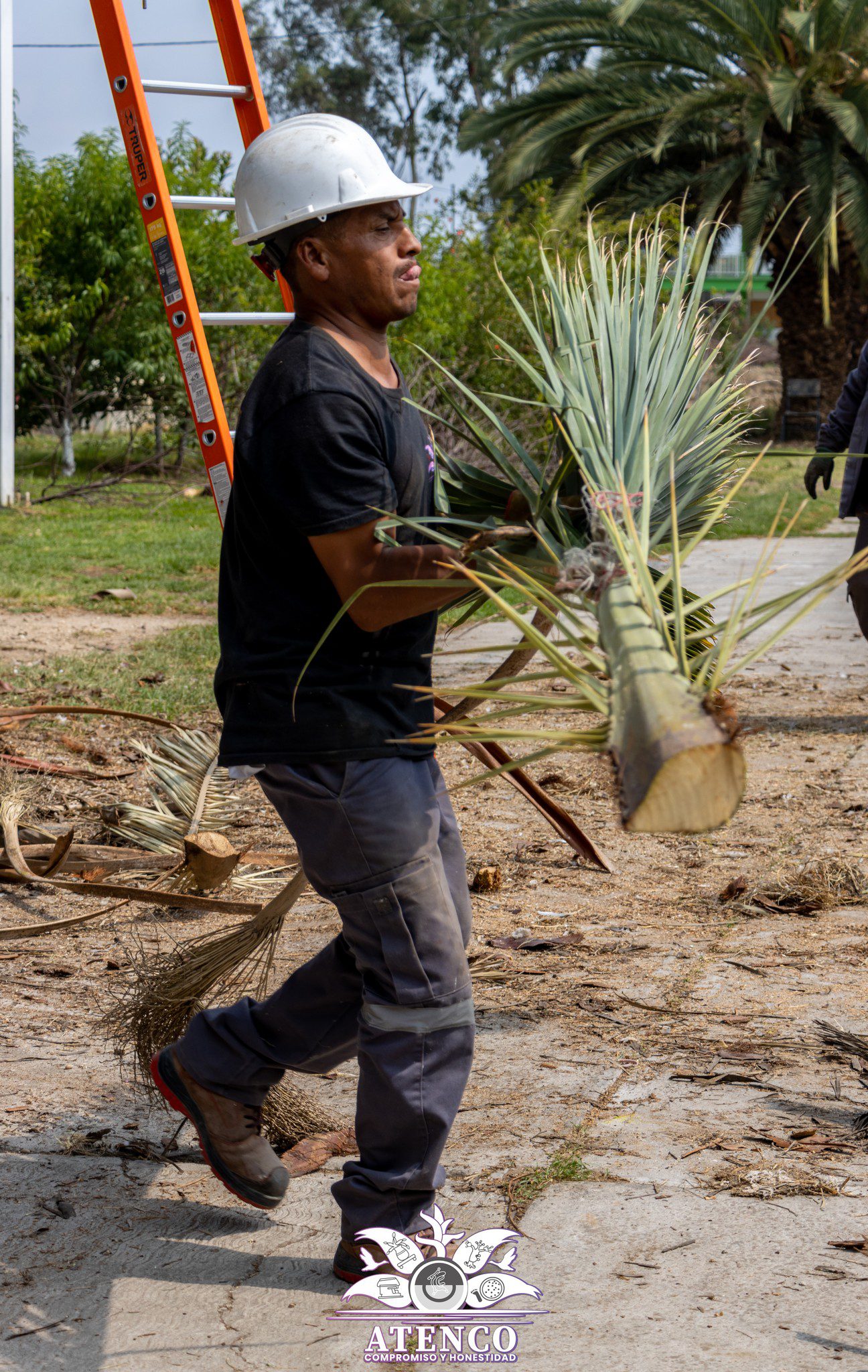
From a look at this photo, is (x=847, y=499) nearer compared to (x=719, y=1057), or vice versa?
(x=719, y=1057)

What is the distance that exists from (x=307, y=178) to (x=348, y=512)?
1.95 ft

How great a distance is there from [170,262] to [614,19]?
13.8 m

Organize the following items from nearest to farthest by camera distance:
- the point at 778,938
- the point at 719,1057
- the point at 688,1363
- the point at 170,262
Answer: the point at 688,1363
the point at 719,1057
the point at 778,938
the point at 170,262

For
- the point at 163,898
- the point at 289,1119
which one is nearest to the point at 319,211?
the point at 289,1119

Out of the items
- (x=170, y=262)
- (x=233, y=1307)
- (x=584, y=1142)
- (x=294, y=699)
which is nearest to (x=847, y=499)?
(x=170, y=262)

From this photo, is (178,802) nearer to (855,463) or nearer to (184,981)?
(184,981)

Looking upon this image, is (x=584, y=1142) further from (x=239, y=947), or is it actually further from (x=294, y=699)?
(x=294, y=699)

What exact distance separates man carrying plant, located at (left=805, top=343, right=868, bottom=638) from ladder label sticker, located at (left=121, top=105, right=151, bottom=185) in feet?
7.77

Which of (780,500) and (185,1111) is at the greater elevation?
(185,1111)

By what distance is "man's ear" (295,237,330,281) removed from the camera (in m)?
2.21

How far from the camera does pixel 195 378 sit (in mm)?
4270

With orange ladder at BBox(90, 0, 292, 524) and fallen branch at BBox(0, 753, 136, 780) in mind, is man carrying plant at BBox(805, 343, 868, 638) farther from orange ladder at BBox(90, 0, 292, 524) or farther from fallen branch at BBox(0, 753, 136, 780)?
fallen branch at BBox(0, 753, 136, 780)

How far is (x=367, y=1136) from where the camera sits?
2.19m

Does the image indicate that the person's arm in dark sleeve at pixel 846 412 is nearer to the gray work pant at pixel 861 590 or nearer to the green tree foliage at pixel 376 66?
the gray work pant at pixel 861 590
